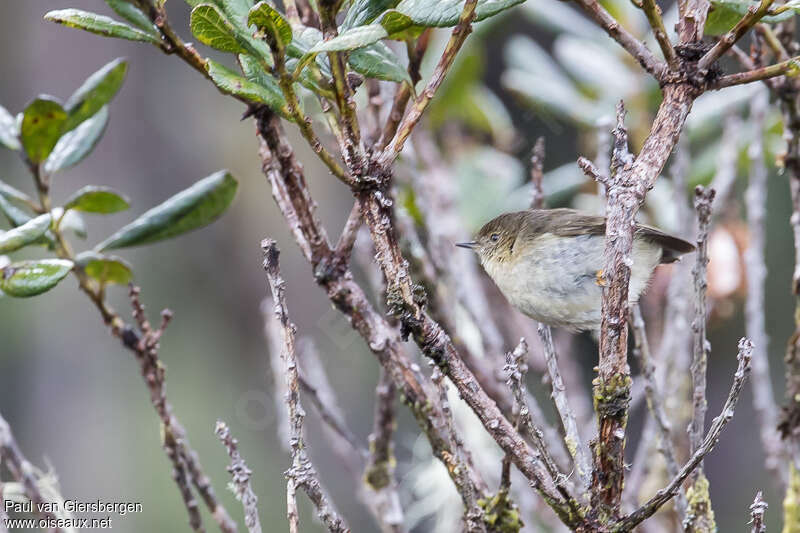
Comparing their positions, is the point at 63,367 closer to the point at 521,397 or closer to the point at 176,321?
the point at 176,321

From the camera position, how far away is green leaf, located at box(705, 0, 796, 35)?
4.27ft

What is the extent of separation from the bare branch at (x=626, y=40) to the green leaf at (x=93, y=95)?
2.81 feet

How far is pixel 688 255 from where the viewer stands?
2.21m

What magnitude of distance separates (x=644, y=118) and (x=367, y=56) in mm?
1680

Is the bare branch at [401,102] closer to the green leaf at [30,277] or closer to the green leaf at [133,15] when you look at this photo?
the green leaf at [133,15]

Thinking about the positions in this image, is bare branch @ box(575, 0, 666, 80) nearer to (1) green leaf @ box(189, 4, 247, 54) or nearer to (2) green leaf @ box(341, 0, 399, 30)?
(2) green leaf @ box(341, 0, 399, 30)

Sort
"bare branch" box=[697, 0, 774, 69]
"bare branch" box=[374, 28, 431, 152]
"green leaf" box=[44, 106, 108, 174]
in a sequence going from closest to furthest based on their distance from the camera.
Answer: "bare branch" box=[697, 0, 774, 69]
"bare branch" box=[374, 28, 431, 152]
"green leaf" box=[44, 106, 108, 174]

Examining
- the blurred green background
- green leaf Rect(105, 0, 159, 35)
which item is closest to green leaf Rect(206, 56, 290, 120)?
green leaf Rect(105, 0, 159, 35)

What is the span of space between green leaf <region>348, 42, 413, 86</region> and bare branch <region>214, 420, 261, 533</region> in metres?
0.52

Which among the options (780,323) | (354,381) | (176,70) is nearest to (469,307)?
(780,323)

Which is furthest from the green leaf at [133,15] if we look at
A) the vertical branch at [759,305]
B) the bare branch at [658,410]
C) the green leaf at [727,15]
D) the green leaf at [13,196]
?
the vertical branch at [759,305]

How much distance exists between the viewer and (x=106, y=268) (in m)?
1.72

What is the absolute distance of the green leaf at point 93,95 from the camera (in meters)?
1.66

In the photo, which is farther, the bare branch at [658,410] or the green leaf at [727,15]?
the bare branch at [658,410]
